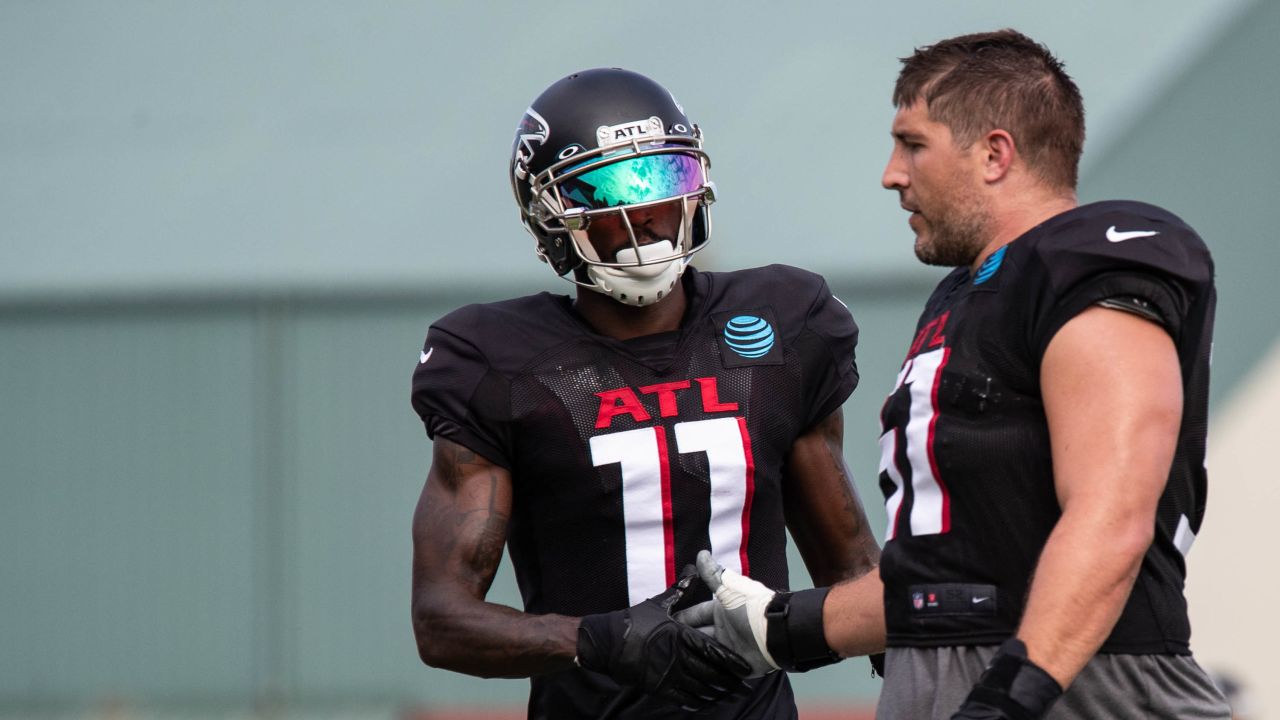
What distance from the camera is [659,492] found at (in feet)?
9.70

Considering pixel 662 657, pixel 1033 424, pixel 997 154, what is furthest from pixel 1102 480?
pixel 662 657

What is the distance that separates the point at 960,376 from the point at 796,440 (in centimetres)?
84

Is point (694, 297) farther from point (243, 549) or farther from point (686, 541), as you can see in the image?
point (243, 549)

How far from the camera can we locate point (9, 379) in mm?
7910

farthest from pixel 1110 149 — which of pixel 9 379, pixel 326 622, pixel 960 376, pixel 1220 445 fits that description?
pixel 960 376

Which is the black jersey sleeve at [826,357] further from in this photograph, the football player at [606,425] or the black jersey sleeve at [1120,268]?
the black jersey sleeve at [1120,268]

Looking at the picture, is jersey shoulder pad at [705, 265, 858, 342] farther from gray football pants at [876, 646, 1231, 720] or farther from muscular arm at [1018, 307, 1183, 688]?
muscular arm at [1018, 307, 1183, 688]

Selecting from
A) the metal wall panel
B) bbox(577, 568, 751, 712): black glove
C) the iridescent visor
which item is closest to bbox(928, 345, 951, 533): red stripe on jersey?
bbox(577, 568, 751, 712): black glove

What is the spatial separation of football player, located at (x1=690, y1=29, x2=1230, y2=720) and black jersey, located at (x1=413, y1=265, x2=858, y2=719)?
Result: 1.51ft

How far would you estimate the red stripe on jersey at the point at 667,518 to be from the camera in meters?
2.96

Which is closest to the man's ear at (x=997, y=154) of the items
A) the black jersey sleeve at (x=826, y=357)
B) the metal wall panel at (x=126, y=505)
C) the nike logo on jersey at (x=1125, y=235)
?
the nike logo on jersey at (x=1125, y=235)

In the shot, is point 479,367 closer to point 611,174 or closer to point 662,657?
point 611,174

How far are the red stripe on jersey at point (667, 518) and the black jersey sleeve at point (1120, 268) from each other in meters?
0.91

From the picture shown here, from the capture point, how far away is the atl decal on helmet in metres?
3.08
